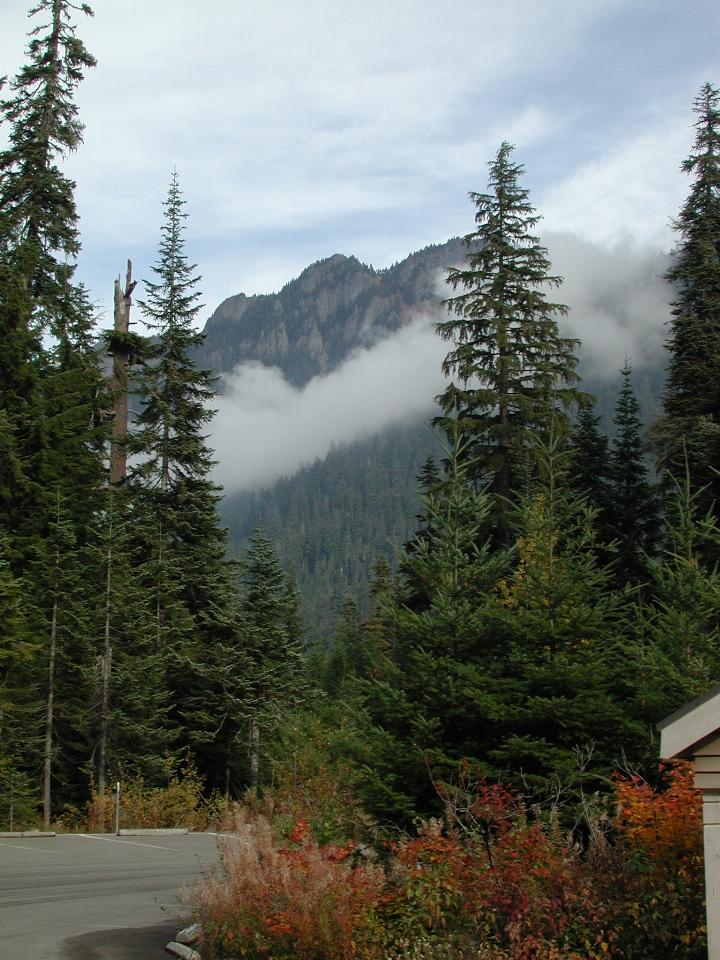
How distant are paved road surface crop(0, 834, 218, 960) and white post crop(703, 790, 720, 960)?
19.6 feet

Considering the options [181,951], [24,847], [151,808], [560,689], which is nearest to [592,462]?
[151,808]

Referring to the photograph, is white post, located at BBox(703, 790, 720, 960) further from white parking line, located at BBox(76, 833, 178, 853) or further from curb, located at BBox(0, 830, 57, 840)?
curb, located at BBox(0, 830, 57, 840)

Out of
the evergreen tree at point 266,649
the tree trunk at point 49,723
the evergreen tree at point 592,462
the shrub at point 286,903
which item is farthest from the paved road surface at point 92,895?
the evergreen tree at point 592,462

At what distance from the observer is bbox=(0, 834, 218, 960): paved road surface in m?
11.2

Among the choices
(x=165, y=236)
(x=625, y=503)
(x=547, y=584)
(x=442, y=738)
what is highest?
(x=165, y=236)

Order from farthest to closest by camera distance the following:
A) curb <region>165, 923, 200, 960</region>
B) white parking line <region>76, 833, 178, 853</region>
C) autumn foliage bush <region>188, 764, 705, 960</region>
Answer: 1. white parking line <region>76, 833, 178, 853</region>
2. curb <region>165, 923, 200, 960</region>
3. autumn foliage bush <region>188, 764, 705, 960</region>

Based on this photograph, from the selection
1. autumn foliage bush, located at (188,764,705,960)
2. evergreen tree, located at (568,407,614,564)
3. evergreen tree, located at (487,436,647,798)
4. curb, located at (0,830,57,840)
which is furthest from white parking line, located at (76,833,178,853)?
evergreen tree, located at (568,407,614,564)

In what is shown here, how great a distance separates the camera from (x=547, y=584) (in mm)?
14305

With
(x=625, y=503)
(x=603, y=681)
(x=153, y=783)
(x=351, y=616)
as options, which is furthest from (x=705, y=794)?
(x=351, y=616)

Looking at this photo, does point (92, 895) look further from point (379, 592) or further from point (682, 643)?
point (379, 592)

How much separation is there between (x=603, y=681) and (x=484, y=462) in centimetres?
1640

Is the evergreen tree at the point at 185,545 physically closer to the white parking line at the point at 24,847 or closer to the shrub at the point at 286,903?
the white parking line at the point at 24,847

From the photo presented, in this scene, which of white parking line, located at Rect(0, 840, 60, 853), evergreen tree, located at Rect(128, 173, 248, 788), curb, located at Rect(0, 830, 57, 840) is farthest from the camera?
evergreen tree, located at Rect(128, 173, 248, 788)

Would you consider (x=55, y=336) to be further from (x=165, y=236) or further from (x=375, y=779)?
(x=375, y=779)
